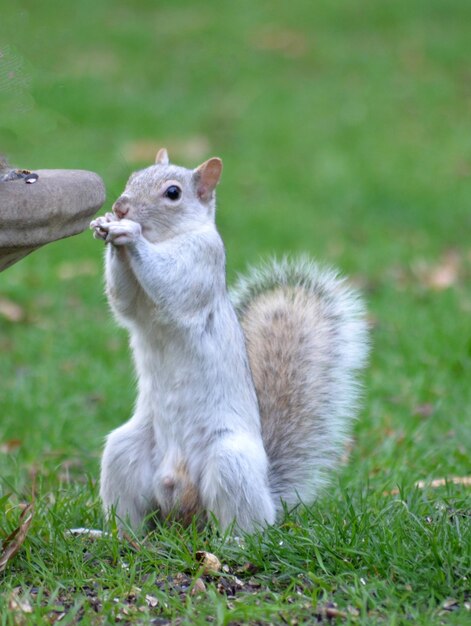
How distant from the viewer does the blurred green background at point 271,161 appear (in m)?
3.96

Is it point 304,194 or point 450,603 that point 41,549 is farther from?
point 304,194

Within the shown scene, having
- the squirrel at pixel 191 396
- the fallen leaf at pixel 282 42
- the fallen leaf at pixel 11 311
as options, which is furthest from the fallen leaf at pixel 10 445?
the fallen leaf at pixel 282 42

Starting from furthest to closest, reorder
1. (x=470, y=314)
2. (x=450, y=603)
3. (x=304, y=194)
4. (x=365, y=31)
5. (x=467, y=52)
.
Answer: (x=365, y=31), (x=467, y=52), (x=304, y=194), (x=470, y=314), (x=450, y=603)

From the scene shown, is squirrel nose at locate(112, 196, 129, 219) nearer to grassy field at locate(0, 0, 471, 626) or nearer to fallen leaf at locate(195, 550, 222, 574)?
grassy field at locate(0, 0, 471, 626)

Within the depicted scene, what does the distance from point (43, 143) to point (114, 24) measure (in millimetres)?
4418

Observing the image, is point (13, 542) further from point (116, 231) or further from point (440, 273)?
point (440, 273)

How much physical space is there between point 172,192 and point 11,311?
2.75 metres

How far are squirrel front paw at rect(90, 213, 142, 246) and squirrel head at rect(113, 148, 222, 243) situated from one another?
0.13 meters

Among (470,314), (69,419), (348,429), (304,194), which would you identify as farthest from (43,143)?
(348,429)

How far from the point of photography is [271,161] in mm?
8680

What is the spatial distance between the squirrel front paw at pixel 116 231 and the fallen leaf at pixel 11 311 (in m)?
2.79

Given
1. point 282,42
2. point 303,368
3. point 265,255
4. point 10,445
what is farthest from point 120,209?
point 282,42

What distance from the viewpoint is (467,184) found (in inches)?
324

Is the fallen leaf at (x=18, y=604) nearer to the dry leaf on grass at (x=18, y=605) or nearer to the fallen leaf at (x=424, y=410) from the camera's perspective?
the dry leaf on grass at (x=18, y=605)
